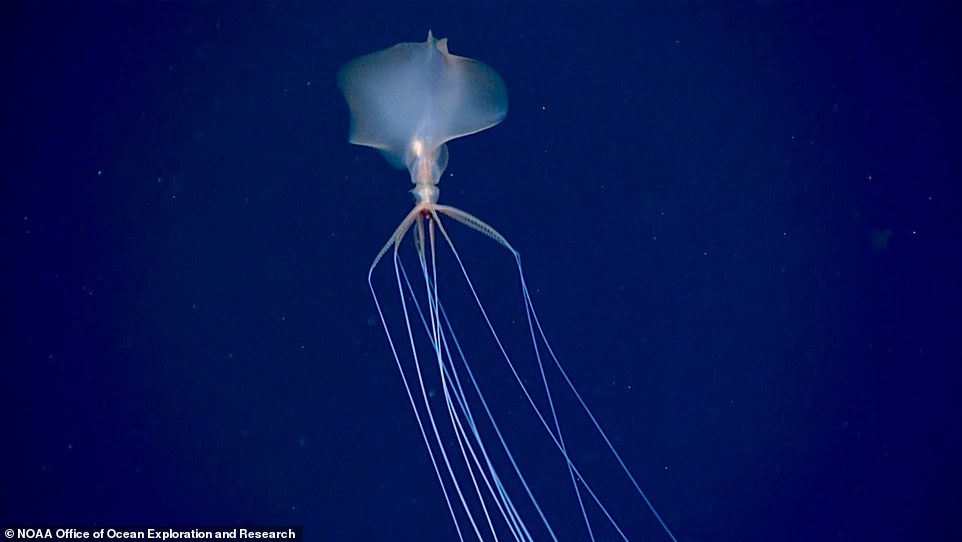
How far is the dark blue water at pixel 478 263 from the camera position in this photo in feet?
12.9

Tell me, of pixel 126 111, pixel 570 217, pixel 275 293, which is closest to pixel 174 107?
pixel 126 111

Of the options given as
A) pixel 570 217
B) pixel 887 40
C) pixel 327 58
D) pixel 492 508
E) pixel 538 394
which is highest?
pixel 327 58

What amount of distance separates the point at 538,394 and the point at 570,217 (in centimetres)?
94

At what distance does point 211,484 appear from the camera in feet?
13.3

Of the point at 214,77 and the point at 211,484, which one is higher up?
the point at 214,77

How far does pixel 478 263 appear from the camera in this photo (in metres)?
4.00

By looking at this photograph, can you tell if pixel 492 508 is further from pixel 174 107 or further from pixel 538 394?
pixel 174 107

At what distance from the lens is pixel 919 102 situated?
4.18 m

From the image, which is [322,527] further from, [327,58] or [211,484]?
[327,58]

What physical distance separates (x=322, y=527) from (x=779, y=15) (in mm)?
3624

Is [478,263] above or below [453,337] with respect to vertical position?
above

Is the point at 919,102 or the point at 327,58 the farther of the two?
the point at 919,102

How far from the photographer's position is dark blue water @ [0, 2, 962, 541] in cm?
394

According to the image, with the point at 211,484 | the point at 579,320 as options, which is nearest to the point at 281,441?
the point at 211,484
